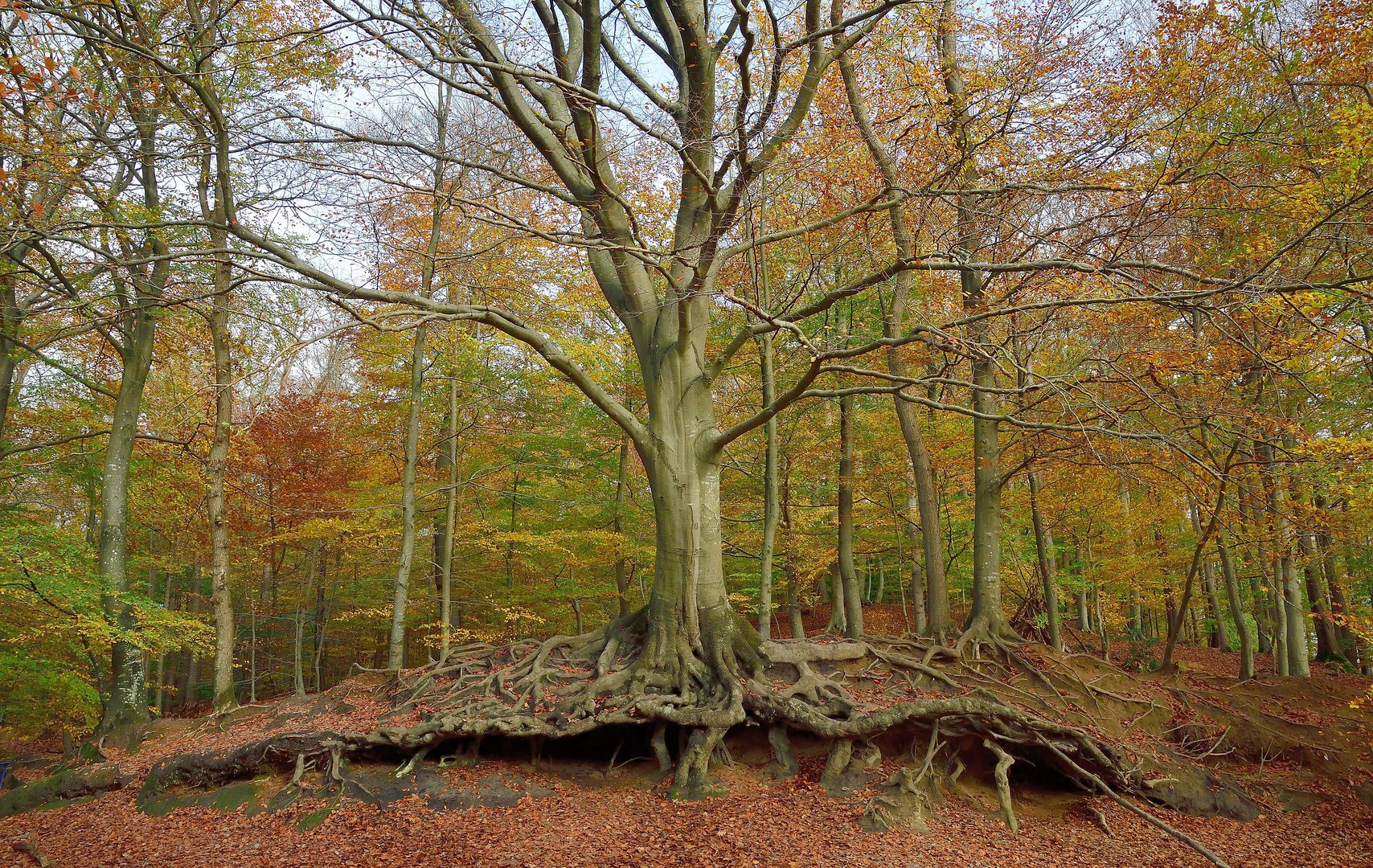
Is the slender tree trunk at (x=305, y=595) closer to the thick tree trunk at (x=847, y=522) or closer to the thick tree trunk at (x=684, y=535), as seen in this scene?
the thick tree trunk at (x=684, y=535)

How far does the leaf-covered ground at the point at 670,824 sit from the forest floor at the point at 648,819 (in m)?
0.02

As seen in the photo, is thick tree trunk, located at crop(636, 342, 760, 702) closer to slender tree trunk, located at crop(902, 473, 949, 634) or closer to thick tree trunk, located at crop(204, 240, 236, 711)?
slender tree trunk, located at crop(902, 473, 949, 634)

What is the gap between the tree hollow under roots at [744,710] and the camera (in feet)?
22.7

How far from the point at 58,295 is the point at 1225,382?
16714 millimetres

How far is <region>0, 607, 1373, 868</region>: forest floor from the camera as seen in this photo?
583 cm

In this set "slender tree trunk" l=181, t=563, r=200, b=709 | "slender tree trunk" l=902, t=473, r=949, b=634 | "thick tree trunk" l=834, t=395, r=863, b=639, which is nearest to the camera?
"thick tree trunk" l=834, t=395, r=863, b=639

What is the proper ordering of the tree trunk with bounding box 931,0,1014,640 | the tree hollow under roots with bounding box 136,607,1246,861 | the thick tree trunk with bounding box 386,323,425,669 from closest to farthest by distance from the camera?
the tree hollow under roots with bounding box 136,607,1246,861 < the tree trunk with bounding box 931,0,1014,640 < the thick tree trunk with bounding box 386,323,425,669

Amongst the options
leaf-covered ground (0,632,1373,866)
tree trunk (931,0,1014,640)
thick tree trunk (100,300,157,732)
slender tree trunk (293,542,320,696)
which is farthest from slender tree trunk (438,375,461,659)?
tree trunk (931,0,1014,640)

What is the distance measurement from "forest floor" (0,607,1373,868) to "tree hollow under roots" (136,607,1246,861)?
0.82 ft

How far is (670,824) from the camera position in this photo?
6152mm

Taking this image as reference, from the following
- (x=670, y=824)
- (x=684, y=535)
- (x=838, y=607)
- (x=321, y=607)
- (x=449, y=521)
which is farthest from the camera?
(x=321, y=607)

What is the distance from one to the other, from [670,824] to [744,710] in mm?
1293

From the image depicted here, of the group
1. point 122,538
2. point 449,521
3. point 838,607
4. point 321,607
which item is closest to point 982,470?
point 838,607

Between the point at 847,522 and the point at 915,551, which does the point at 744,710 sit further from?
the point at 915,551
